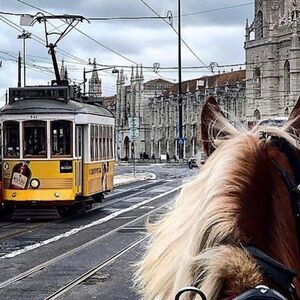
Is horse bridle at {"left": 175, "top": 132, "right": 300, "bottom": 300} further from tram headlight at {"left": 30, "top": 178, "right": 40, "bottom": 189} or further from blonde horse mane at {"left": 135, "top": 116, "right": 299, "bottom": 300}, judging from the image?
tram headlight at {"left": 30, "top": 178, "right": 40, "bottom": 189}

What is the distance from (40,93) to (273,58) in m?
89.9

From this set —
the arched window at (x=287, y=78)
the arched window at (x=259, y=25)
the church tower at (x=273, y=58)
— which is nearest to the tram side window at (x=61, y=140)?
the church tower at (x=273, y=58)

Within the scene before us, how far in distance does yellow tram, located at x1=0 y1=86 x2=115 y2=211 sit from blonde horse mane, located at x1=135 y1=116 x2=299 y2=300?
16804 millimetres

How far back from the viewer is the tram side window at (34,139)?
18.4m

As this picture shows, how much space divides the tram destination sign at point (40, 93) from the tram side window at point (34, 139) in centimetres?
91

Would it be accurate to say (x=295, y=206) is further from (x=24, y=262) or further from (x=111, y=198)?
(x=111, y=198)

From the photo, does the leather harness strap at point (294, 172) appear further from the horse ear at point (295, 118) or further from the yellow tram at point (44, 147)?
the yellow tram at point (44, 147)

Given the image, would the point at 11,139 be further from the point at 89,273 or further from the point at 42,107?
the point at 89,273

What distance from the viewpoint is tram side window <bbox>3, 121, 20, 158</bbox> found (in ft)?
60.8

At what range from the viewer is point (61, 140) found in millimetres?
18656

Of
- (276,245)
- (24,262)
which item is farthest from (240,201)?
(24,262)

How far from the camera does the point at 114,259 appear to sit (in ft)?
40.5

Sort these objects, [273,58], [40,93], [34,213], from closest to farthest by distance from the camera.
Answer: [34,213]
[40,93]
[273,58]

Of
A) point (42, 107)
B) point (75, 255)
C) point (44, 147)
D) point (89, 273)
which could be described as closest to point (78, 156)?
point (44, 147)
